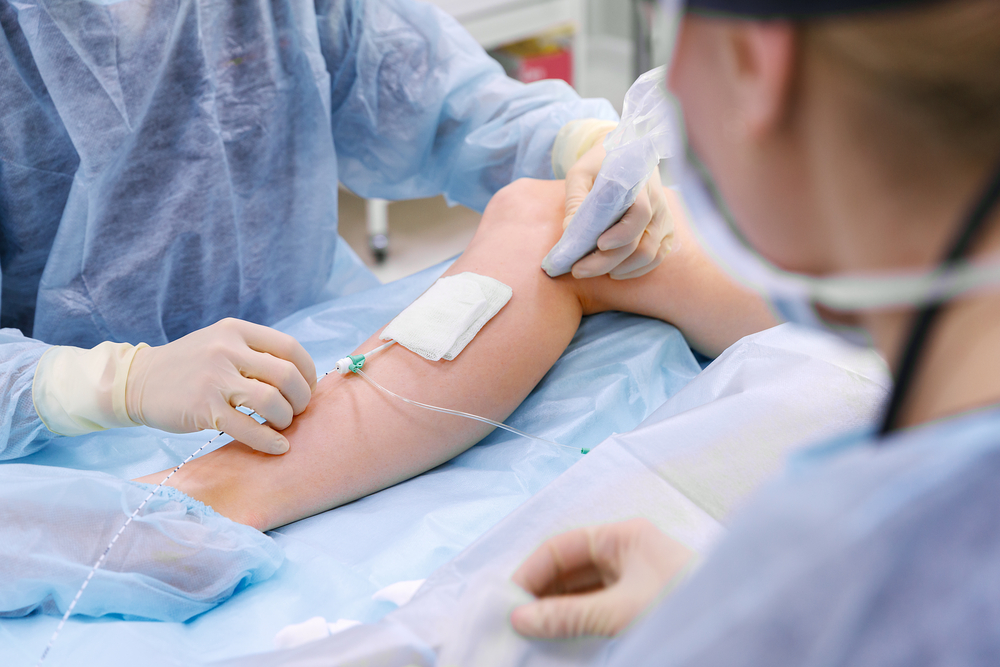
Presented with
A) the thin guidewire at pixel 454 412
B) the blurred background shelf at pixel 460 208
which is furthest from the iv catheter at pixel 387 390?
the blurred background shelf at pixel 460 208

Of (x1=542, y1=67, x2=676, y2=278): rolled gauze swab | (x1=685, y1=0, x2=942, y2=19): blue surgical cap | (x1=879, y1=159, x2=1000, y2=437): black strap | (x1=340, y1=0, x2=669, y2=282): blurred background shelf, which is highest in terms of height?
(x1=685, y1=0, x2=942, y2=19): blue surgical cap

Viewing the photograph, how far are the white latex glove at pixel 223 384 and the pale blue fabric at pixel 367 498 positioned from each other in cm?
12

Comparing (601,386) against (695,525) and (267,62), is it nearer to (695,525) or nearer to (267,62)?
(695,525)

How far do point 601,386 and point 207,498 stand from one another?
570 millimetres

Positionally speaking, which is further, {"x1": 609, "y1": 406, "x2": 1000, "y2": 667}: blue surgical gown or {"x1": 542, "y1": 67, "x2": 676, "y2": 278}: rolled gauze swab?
{"x1": 542, "y1": 67, "x2": 676, "y2": 278}: rolled gauze swab

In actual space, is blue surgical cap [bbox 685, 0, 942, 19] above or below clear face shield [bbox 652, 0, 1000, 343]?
above

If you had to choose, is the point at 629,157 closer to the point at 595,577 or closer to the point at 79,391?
the point at 595,577

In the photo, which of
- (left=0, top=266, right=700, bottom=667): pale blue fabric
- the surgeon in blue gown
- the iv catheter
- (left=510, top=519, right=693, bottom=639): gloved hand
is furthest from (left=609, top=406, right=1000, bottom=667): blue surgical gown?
the iv catheter

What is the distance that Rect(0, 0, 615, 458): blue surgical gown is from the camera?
1.12 m

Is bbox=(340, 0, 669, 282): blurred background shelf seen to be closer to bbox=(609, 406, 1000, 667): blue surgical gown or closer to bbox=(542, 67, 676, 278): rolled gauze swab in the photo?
bbox=(542, 67, 676, 278): rolled gauze swab

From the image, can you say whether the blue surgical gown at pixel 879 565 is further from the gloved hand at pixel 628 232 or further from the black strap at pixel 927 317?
the gloved hand at pixel 628 232

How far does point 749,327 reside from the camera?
4.00ft

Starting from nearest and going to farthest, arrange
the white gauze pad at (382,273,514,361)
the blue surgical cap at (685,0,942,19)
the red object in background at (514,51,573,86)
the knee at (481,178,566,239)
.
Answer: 1. the blue surgical cap at (685,0,942,19)
2. the white gauze pad at (382,273,514,361)
3. the knee at (481,178,566,239)
4. the red object in background at (514,51,573,86)

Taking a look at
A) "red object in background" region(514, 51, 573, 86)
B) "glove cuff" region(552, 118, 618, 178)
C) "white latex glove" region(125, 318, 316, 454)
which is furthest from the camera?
"red object in background" region(514, 51, 573, 86)
